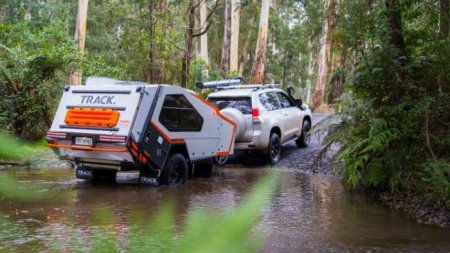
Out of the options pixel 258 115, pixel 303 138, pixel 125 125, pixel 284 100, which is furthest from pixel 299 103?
pixel 125 125

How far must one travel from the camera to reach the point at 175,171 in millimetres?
10750

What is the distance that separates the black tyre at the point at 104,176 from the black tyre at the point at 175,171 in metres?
1.46

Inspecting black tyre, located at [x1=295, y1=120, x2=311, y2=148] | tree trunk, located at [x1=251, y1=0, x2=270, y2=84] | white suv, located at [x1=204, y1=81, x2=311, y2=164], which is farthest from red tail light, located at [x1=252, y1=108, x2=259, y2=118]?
tree trunk, located at [x1=251, y1=0, x2=270, y2=84]

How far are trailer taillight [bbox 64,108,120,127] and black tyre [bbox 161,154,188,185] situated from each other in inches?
56.7

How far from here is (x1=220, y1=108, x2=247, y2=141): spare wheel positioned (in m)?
12.6

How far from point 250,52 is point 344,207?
35.1m

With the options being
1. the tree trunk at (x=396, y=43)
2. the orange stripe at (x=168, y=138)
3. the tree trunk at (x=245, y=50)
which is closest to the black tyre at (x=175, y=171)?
the orange stripe at (x=168, y=138)

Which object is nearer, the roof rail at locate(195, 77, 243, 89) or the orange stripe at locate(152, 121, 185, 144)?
the orange stripe at locate(152, 121, 185, 144)

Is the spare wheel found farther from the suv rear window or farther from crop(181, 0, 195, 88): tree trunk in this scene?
crop(181, 0, 195, 88): tree trunk

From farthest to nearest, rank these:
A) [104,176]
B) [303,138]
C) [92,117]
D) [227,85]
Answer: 1. [303,138]
2. [227,85]
3. [104,176]
4. [92,117]

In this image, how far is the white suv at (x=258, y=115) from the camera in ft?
42.7

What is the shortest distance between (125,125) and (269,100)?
17.1ft

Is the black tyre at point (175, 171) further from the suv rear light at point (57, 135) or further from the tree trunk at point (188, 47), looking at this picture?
the tree trunk at point (188, 47)

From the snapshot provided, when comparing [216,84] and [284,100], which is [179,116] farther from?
[284,100]
